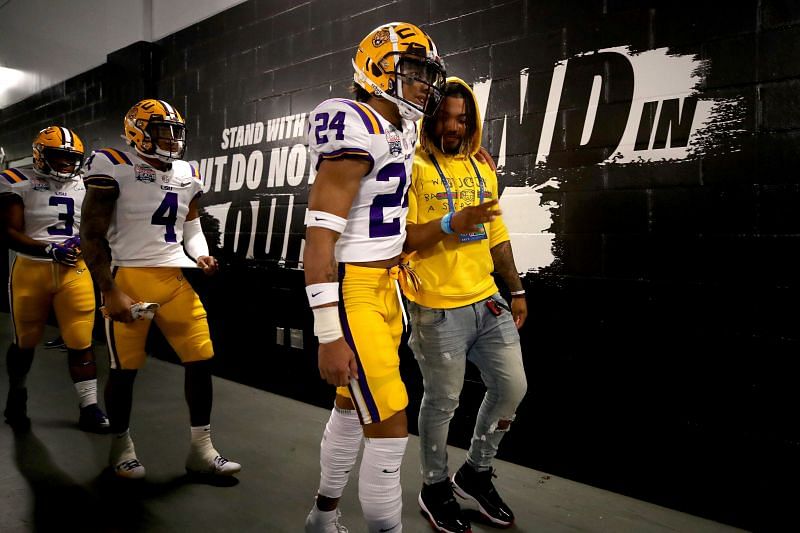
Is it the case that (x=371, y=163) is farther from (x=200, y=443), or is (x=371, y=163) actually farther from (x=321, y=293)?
(x=200, y=443)

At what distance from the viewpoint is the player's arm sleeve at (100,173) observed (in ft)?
7.20

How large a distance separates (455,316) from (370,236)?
0.57m

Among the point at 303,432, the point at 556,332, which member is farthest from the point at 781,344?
the point at 303,432

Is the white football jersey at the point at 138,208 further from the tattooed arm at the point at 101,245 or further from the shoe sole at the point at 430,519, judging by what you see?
the shoe sole at the point at 430,519

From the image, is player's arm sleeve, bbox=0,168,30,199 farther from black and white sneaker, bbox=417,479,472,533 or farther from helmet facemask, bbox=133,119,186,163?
black and white sneaker, bbox=417,479,472,533

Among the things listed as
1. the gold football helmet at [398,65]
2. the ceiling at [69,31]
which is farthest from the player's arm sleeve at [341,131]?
the ceiling at [69,31]

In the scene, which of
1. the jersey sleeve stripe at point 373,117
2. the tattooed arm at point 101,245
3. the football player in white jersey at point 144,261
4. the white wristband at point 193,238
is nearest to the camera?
the jersey sleeve stripe at point 373,117

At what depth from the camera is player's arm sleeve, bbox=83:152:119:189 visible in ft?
7.20

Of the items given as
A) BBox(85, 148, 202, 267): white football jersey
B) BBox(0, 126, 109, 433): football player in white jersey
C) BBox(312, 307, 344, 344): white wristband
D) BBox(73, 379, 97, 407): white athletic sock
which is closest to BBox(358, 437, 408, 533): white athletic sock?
BBox(312, 307, 344, 344): white wristband

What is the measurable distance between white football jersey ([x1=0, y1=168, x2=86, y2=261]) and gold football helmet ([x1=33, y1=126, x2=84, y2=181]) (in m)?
0.06

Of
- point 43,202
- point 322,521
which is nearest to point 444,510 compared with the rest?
point 322,521

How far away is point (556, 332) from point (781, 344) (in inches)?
32.8

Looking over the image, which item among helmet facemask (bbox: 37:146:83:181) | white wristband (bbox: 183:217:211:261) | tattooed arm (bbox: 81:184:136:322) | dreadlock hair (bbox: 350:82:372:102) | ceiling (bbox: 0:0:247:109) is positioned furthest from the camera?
ceiling (bbox: 0:0:247:109)

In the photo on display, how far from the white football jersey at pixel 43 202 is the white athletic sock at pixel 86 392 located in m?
0.75
